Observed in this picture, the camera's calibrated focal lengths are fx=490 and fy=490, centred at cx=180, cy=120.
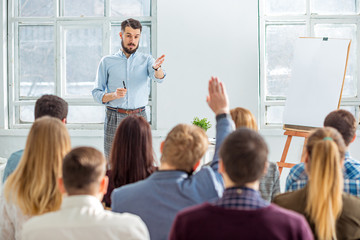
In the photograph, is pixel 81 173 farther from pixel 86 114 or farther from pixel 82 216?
pixel 86 114

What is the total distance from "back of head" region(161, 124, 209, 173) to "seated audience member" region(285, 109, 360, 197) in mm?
513

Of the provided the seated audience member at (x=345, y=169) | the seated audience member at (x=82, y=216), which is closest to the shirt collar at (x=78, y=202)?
the seated audience member at (x=82, y=216)

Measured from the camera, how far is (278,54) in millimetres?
5422

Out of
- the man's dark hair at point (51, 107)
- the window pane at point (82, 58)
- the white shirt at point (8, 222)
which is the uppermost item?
the window pane at point (82, 58)

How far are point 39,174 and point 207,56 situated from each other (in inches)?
139

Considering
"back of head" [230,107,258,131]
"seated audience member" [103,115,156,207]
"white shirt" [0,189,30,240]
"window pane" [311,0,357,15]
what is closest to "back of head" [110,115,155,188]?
"seated audience member" [103,115,156,207]

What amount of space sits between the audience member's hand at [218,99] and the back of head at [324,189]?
16.2 inches

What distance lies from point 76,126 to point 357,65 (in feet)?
10.4

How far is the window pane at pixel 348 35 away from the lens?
5398 mm

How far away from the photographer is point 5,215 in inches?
81.7

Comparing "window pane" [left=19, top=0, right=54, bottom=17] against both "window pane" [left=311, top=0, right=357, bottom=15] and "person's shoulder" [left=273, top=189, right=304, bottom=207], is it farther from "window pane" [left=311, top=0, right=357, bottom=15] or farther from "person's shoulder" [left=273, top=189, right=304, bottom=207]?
"person's shoulder" [left=273, top=189, right=304, bottom=207]

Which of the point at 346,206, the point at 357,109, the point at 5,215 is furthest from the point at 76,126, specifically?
the point at 346,206

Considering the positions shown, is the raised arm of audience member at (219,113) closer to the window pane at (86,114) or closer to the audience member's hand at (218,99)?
the audience member's hand at (218,99)

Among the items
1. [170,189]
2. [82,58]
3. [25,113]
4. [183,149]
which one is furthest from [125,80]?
[170,189]
